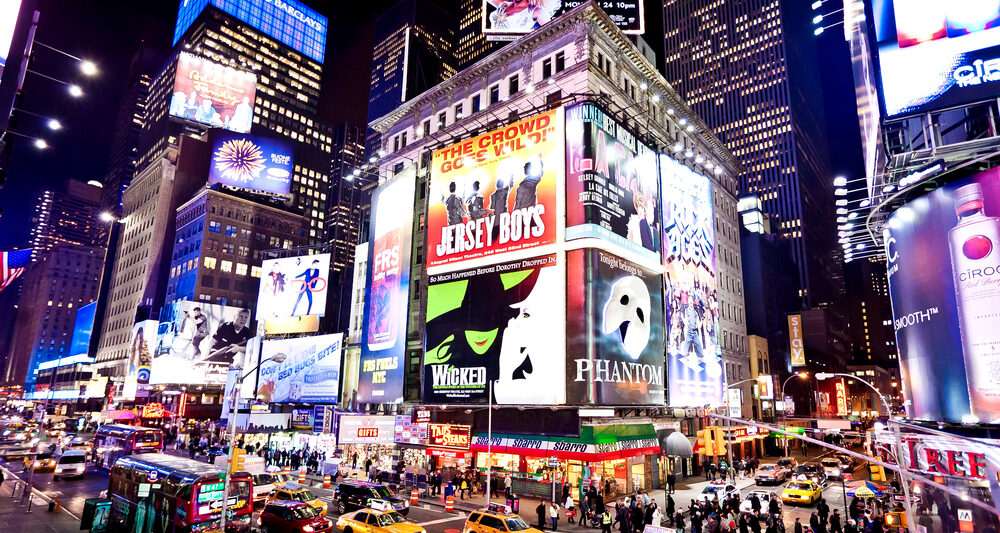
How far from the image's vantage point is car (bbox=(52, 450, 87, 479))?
39.2 metres

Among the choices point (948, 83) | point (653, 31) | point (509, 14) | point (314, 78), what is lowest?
point (948, 83)

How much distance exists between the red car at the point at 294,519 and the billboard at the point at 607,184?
76.5 feet

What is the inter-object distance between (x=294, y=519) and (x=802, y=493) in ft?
94.7

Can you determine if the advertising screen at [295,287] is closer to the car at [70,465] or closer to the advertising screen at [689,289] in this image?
the car at [70,465]

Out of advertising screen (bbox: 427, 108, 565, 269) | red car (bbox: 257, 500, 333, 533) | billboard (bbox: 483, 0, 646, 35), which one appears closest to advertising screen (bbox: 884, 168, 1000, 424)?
advertising screen (bbox: 427, 108, 565, 269)

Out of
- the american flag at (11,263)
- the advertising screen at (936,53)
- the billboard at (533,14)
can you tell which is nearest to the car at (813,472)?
the advertising screen at (936,53)

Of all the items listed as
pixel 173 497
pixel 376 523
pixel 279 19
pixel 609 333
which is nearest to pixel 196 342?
pixel 609 333

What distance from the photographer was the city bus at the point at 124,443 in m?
45.1

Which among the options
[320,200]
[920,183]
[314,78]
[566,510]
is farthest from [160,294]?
[920,183]

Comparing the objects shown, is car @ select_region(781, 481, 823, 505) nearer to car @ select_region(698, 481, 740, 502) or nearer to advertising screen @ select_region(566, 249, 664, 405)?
car @ select_region(698, 481, 740, 502)

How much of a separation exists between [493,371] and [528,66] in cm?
2629

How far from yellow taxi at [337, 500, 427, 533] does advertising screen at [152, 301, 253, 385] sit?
6899 cm

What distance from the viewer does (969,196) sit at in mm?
26047

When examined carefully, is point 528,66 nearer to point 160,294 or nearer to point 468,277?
point 468,277
